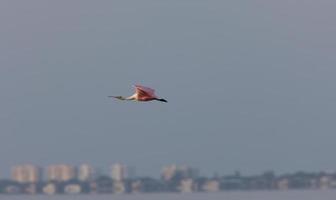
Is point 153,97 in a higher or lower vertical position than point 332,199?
lower

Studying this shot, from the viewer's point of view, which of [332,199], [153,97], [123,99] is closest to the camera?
[153,97]

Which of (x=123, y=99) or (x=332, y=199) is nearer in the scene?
(x=123, y=99)

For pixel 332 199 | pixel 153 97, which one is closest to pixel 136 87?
pixel 153 97

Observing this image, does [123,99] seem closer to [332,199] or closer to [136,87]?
[136,87]

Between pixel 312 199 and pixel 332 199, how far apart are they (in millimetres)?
11179

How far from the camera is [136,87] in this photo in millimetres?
47969

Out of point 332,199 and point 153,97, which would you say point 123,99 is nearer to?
point 153,97

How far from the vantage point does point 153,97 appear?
47.0 meters

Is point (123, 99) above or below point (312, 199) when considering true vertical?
below

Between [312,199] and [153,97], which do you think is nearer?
[153,97]

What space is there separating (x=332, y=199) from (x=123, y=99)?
140 m

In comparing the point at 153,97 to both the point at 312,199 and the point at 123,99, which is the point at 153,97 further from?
the point at 312,199

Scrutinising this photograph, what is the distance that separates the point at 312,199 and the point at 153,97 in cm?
15344

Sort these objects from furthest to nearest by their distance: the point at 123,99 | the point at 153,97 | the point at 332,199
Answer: the point at 332,199
the point at 123,99
the point at 153,97
